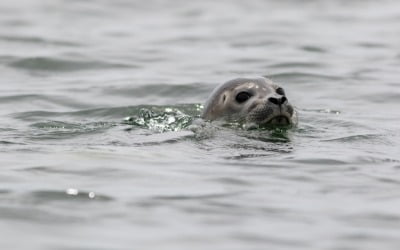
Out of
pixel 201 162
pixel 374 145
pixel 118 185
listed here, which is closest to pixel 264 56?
pixel 374 145

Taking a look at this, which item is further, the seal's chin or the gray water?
the seal's chin

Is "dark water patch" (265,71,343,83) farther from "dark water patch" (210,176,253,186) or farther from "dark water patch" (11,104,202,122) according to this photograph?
"dark water patch" (210,176,253,186)

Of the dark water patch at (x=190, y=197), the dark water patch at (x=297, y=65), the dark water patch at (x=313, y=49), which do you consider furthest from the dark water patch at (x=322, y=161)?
the dark water patch at (x=313, y=49)

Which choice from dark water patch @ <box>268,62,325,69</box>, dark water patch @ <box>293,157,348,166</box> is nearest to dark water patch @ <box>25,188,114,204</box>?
dark water patch @ <box>293,157,348,166</box>

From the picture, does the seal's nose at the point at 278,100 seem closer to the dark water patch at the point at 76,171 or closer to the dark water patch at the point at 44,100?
the dark water patch at the point at 76,171

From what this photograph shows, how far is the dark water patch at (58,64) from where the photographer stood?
48.7 feet

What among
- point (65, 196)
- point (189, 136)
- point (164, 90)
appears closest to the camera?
point (65, 196)

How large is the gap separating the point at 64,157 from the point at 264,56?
7.62m

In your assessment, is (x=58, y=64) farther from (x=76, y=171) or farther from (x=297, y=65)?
(x=76, y=171)

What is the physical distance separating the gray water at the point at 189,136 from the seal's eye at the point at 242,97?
1.23 ft

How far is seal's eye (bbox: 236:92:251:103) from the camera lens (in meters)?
10.2

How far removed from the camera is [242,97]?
1023cm

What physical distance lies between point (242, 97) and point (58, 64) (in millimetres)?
5364

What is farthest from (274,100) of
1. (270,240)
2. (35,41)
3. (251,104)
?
(35,41)
